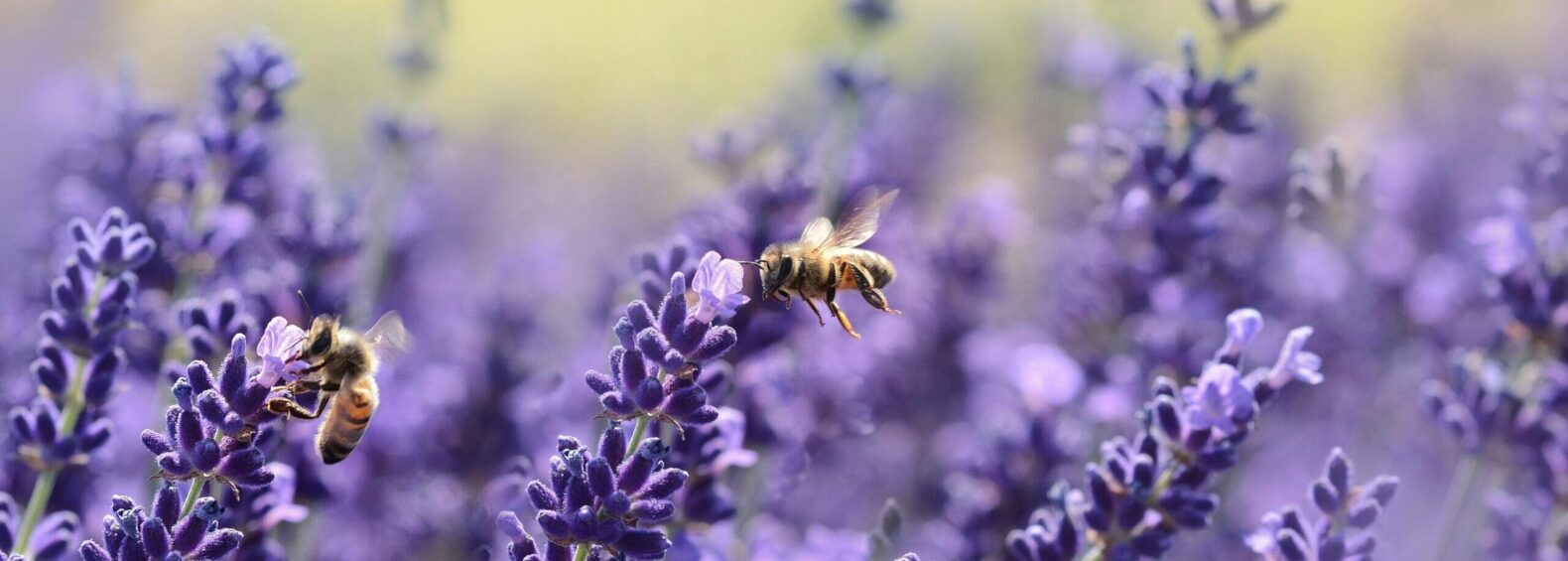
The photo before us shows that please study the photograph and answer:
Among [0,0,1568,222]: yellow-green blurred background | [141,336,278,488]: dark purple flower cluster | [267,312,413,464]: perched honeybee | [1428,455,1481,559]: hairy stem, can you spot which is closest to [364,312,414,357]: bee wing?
[267,312,413,464]: perched honeybee

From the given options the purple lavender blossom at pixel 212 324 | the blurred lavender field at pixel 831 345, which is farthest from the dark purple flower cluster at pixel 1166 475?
the purple lavender blossom at pixel 212 324

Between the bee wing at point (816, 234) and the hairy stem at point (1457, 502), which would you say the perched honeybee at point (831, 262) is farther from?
the hairy stem at point (1457, 502)

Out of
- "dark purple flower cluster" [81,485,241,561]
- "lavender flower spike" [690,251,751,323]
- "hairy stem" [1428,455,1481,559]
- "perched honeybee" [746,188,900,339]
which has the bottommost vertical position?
"dark purple flower cluster" [81,485,241,561]

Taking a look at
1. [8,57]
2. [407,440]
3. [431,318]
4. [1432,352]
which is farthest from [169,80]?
[1432,352]

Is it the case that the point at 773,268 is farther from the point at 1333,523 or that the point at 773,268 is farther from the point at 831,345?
the point at 831,345

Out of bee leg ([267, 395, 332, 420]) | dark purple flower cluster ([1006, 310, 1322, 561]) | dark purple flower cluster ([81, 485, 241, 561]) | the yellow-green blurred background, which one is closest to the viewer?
dark purple flower cluster ([81, 485, 241, 561])

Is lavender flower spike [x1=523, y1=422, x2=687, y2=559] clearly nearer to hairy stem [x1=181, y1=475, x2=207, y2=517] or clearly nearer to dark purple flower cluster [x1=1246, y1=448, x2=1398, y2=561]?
hairy stem [x1=181, y1=475, x2=207, y2=517]
